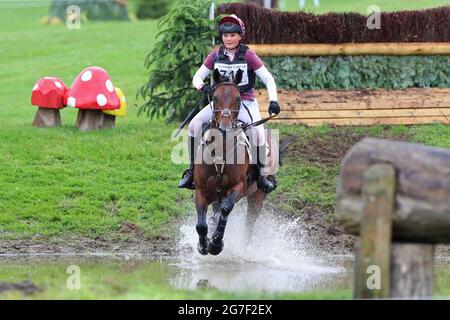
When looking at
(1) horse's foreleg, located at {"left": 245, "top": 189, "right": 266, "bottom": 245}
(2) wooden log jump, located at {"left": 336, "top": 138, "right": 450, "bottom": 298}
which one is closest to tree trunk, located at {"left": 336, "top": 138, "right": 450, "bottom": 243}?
(2) wooden log jump, located at {"left": 336, "top": 138, "right": 450, "bottom": 298}

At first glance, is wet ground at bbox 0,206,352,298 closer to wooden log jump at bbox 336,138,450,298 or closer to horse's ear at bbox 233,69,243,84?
horse's ear at bbox 233,69,243,84

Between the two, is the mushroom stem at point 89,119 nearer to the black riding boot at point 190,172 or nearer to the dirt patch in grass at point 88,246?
the dirt patch in grass at point 88,246

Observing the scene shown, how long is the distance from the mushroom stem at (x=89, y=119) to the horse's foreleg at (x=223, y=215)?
621 cm

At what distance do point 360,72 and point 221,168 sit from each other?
7.73m

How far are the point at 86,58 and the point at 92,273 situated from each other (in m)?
18.9

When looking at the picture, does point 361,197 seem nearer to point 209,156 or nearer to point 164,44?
point 209,156

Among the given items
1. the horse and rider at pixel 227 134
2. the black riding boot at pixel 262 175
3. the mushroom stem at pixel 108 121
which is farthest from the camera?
the mushroom stem at pixel 108 121

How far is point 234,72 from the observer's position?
13906 millimetres

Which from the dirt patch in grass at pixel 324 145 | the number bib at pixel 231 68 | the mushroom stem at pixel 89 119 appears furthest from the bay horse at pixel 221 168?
the mushroom stem at pixel 89 119

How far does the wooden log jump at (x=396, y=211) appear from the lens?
8.45m

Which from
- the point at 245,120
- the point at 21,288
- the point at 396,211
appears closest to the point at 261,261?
the point at 245,120

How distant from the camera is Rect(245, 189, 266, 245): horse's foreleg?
50.3ft

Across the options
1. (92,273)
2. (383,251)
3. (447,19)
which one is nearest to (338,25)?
(447,19)

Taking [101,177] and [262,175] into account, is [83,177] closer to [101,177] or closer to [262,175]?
[101,177]
